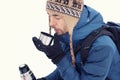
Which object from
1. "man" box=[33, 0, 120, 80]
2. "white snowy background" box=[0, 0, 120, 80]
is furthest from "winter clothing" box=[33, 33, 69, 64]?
"white snowy background" box=[0, 0, 120, 80]

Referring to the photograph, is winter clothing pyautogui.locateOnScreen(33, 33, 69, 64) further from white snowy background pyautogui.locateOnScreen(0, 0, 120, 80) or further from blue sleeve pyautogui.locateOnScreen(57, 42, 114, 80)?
white snowy background pyautogui.locateOnScreen(0, 0, 120, 80)

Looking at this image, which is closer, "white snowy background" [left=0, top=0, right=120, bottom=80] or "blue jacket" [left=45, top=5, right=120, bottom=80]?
"blue jacket" [left=45, top=5, right=120, bottom=80]

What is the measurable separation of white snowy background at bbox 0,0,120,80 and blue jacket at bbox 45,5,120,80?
876mm

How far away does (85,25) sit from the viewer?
1787 millimetres

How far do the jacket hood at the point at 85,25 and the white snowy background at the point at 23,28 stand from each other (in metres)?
0.90

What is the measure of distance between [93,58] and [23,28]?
1331mm

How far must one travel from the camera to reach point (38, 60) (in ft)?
9.02

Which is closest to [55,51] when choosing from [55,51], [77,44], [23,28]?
[55,51]

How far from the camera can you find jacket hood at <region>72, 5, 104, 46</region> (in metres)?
1.78

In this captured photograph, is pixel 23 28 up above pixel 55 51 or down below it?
below

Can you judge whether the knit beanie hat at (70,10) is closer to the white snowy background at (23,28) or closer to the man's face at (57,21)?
the man's face at (57,21)

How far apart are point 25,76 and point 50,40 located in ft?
0.89

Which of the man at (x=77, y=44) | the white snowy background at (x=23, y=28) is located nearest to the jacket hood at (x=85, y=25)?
the man at (x=77, y=44)

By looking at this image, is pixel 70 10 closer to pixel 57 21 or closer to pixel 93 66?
pixel 57 21
